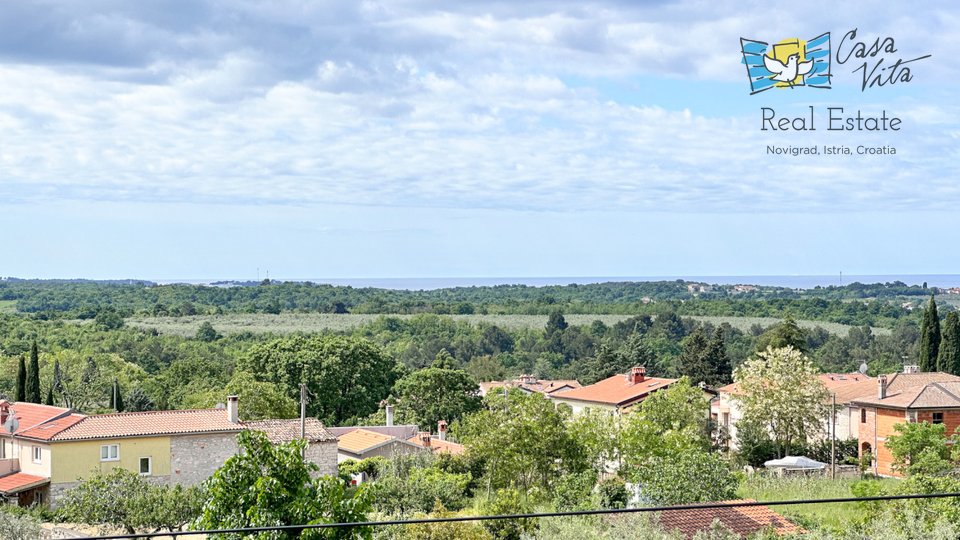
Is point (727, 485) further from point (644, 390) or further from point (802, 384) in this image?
point (644, 390)

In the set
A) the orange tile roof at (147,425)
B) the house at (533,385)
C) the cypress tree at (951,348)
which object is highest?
the cypress tree at (951,348)

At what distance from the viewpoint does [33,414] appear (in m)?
35.4

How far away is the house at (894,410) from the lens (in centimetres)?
3706

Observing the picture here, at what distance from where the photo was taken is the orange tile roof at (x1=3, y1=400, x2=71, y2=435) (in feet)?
111

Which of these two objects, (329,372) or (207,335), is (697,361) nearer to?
(329,372)

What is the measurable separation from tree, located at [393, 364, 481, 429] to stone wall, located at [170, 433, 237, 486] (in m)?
16.6

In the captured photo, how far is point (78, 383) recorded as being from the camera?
53969mm

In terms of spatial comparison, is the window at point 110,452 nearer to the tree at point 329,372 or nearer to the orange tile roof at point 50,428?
the orange tile roof at point 50,428

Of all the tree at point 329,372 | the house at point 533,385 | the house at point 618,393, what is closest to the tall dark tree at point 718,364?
the house at point 618,393

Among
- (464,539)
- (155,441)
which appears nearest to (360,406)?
(155,441)

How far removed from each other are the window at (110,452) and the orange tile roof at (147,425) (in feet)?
1.07

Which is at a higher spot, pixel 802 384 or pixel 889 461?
pixel 802 384

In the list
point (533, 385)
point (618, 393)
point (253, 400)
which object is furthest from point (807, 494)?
point (533, 385)

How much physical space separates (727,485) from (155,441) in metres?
17.3
